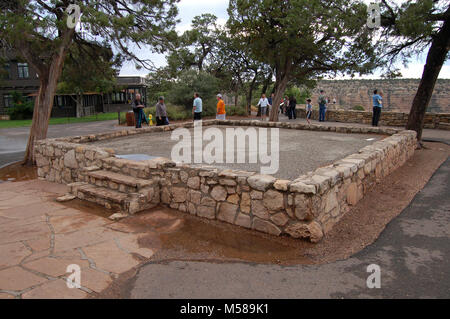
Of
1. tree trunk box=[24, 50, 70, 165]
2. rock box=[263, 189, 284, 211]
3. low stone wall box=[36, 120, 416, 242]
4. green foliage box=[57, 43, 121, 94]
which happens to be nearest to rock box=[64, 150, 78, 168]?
Result: low stone wall box=[36, 120, 416, 242]

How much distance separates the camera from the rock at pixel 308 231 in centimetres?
422

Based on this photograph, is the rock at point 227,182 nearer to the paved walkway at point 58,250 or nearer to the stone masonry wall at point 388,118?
the paved walkway at point 58,250

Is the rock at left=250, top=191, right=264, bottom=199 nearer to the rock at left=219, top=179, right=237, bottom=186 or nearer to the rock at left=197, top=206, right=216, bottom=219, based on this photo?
the rock at left=219, top=179, right=237, bottom=186

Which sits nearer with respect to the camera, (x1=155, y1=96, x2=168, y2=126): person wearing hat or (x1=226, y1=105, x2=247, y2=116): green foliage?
(x1=155, y1=96, x2=168, y2=126): person wearing hat

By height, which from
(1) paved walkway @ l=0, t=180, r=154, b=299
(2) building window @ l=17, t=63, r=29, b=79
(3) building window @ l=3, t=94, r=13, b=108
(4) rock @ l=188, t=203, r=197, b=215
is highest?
(2) building window @ l=17, t=63, r=29, b=79

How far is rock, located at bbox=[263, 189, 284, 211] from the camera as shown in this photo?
4352 millimetres

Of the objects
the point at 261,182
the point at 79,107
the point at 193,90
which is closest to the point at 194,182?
the point at 261,182

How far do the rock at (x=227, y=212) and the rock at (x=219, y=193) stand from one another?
0.34ft

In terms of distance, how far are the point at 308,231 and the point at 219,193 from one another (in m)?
1.41

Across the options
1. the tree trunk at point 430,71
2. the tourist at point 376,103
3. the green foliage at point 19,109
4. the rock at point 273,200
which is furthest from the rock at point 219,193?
the green foliage at point 19,109

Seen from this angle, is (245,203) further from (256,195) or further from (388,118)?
(388,118)

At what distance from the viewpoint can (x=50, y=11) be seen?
11.8m

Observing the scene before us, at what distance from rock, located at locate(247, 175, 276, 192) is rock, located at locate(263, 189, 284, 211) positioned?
8 centimetres
